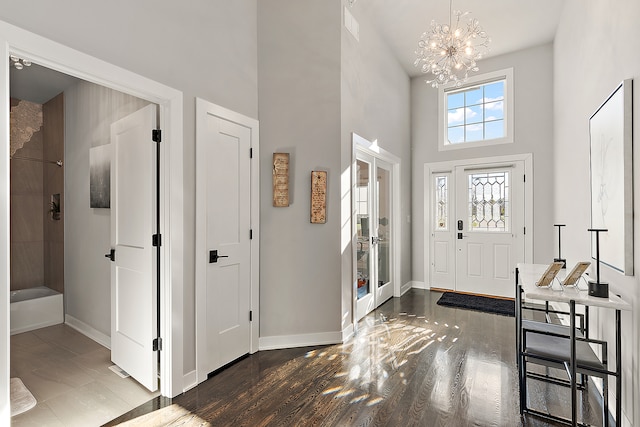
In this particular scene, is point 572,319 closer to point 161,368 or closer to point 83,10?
point 161,368

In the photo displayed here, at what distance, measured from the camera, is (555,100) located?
4.55 m

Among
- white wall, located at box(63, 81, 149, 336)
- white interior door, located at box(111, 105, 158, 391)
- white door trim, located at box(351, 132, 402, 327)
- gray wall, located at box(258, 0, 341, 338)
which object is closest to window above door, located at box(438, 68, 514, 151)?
white door trim, located at box(351, 132, 402, 327)

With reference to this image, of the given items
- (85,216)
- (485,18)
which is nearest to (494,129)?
(485,18)

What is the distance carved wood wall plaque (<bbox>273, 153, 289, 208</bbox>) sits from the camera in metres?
3.18

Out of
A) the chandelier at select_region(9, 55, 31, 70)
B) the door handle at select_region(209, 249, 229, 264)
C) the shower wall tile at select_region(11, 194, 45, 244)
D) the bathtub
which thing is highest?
the chandelier at select_region(9, 55, 31, 70)

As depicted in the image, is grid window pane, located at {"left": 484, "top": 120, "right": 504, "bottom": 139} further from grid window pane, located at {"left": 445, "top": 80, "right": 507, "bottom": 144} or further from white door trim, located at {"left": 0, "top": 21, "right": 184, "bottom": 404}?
white door trim, located at {"left": 0, "top": 21, "right": 184, "bottom": 404}

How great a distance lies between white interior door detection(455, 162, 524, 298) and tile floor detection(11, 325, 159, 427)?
4702 millimetres

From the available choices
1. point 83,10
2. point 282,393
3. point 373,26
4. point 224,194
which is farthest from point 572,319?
point 373,26

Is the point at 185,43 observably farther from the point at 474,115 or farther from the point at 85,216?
the point at 474,115

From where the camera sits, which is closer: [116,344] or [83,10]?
[83,10]

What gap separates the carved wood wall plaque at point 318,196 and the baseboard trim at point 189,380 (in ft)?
5.33

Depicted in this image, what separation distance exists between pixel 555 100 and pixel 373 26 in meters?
2.70

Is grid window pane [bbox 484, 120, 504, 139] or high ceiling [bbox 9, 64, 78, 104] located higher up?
high ceiling [bbox 9, 64, 78, 104]

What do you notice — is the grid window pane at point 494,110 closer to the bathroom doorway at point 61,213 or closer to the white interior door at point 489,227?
the white interior door at point 489,227
